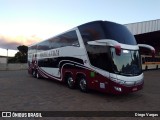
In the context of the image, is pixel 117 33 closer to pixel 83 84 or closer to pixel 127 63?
pixel 127 63

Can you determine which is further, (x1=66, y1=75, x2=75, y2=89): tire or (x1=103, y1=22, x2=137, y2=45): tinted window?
(x1=66, y1=75, x2=75, y2=89): tire

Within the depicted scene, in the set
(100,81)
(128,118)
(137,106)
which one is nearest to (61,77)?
(100,81)

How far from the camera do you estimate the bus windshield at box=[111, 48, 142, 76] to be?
9.36 meters

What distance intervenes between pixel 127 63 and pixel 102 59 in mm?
1121

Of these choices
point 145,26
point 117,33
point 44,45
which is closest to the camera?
point 117,33

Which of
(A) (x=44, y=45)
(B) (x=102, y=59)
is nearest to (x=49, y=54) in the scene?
(A) (x=44, y=45)

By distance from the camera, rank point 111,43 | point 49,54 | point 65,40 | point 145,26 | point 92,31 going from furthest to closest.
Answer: point 145,26 → point 49,54 → point 65,40 → point 92,31 → point 111,43

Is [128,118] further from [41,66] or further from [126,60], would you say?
[41,66]

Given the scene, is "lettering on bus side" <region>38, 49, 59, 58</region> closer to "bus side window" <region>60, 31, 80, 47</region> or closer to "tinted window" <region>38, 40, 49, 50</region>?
"tinted window" <region>38, 40, 49, 50</region>

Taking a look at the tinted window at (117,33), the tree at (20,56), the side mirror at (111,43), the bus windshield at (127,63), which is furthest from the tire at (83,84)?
the tree at (20,56)

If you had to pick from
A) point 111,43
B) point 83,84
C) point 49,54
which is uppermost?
Result: point 111,43

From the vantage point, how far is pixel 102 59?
970cm

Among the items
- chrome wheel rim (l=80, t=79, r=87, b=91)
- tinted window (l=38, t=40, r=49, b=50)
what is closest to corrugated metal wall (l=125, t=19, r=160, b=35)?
tinted window (l=38, t=40, r=49, b=50)

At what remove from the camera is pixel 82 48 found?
11.2 m
